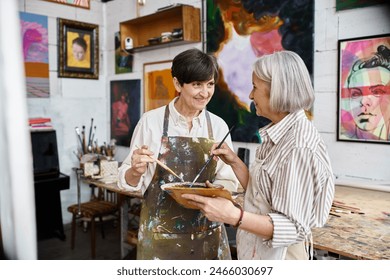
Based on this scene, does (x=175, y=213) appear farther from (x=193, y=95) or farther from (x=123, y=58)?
(x=123, y=58)

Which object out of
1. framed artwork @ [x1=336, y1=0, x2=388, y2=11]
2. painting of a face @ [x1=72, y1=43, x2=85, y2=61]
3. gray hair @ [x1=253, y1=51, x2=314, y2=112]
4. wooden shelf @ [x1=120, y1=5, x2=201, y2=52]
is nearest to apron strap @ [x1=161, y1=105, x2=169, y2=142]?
gray hair @ [x1=253, y1=51, x2=314, y2=112]

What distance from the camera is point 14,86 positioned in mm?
398

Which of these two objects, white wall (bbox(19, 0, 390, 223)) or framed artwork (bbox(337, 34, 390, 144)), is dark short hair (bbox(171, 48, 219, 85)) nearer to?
white wall (bbox(19, 0, 390, 223))

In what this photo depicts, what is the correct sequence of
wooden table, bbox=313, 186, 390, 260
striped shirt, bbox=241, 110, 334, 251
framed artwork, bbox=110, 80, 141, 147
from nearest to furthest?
striped shirt, bbox=241, 110, 334, 251 → wooden table, bbox=313, 186, 390, 260 → framed artwork, bbox=110, 80, 141, 147

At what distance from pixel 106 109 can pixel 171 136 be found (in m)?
0.78

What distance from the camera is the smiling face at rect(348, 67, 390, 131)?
5.80 ft

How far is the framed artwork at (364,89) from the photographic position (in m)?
1.77

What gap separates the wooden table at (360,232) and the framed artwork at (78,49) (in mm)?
1361

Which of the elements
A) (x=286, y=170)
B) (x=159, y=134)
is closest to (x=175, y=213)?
(x=159, y=134)

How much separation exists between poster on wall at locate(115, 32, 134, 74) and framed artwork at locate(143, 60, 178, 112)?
0.09m

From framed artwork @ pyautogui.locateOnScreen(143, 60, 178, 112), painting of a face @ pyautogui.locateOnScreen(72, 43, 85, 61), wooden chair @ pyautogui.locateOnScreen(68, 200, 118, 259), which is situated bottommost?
wooden chair @ pyautogui.locateOnScreen(68, 200, 118, 259)

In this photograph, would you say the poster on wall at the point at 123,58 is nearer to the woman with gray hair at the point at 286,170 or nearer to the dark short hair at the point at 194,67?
the dark short hair at the point at 194,67

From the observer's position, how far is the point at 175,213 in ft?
4.11
